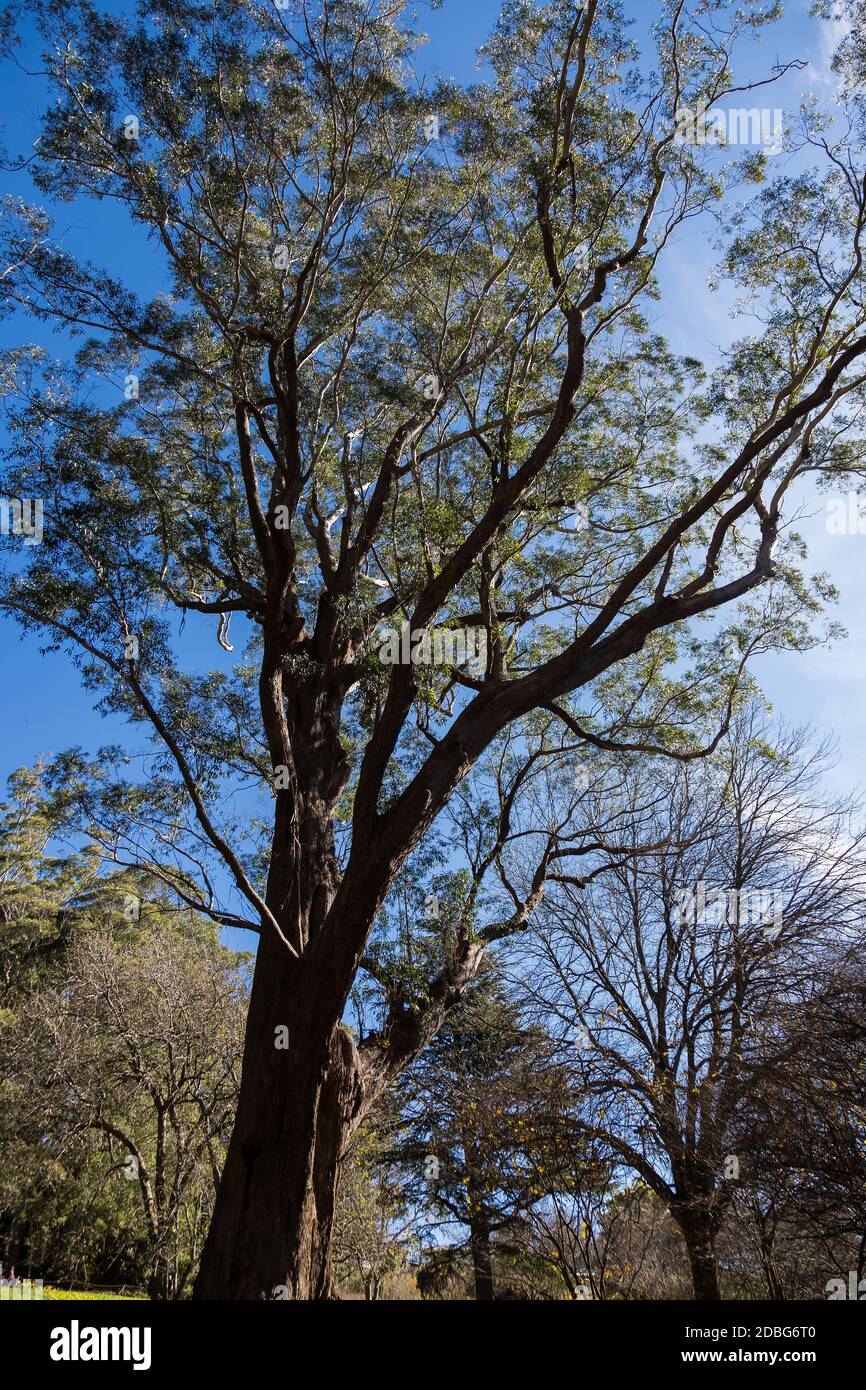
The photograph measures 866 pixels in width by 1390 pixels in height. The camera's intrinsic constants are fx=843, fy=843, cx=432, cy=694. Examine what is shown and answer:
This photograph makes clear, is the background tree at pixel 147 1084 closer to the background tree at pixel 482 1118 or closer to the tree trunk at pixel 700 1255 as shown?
the background tree at pixel 482 1118

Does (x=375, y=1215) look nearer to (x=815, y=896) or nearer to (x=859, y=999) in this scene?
(x=815, y=896)

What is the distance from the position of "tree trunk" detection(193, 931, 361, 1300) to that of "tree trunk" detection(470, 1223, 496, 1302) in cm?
350

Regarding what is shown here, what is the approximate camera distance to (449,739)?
6.07m

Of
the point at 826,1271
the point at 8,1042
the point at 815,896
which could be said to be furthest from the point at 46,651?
the point at 8,1042

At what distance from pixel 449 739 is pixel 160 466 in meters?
5.02

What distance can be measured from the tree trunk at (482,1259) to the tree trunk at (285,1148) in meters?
3.50

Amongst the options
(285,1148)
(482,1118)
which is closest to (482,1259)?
(482,1118)

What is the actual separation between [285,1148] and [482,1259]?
8.07m

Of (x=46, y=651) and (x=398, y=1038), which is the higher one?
(x=46, y=651)

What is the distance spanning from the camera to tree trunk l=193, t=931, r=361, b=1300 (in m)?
4.98

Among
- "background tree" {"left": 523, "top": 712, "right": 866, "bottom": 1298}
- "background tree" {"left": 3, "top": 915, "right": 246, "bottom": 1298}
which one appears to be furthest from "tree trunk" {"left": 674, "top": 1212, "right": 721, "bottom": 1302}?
"background tree" {"left": 3, "top": 915, "right": 246, "bottom": 1298}

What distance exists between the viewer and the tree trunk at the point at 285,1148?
4.98 m

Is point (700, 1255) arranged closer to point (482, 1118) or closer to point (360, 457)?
point (482, 1118)

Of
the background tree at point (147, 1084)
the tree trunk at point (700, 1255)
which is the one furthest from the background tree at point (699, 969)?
the background tree at point (147, 1084)
